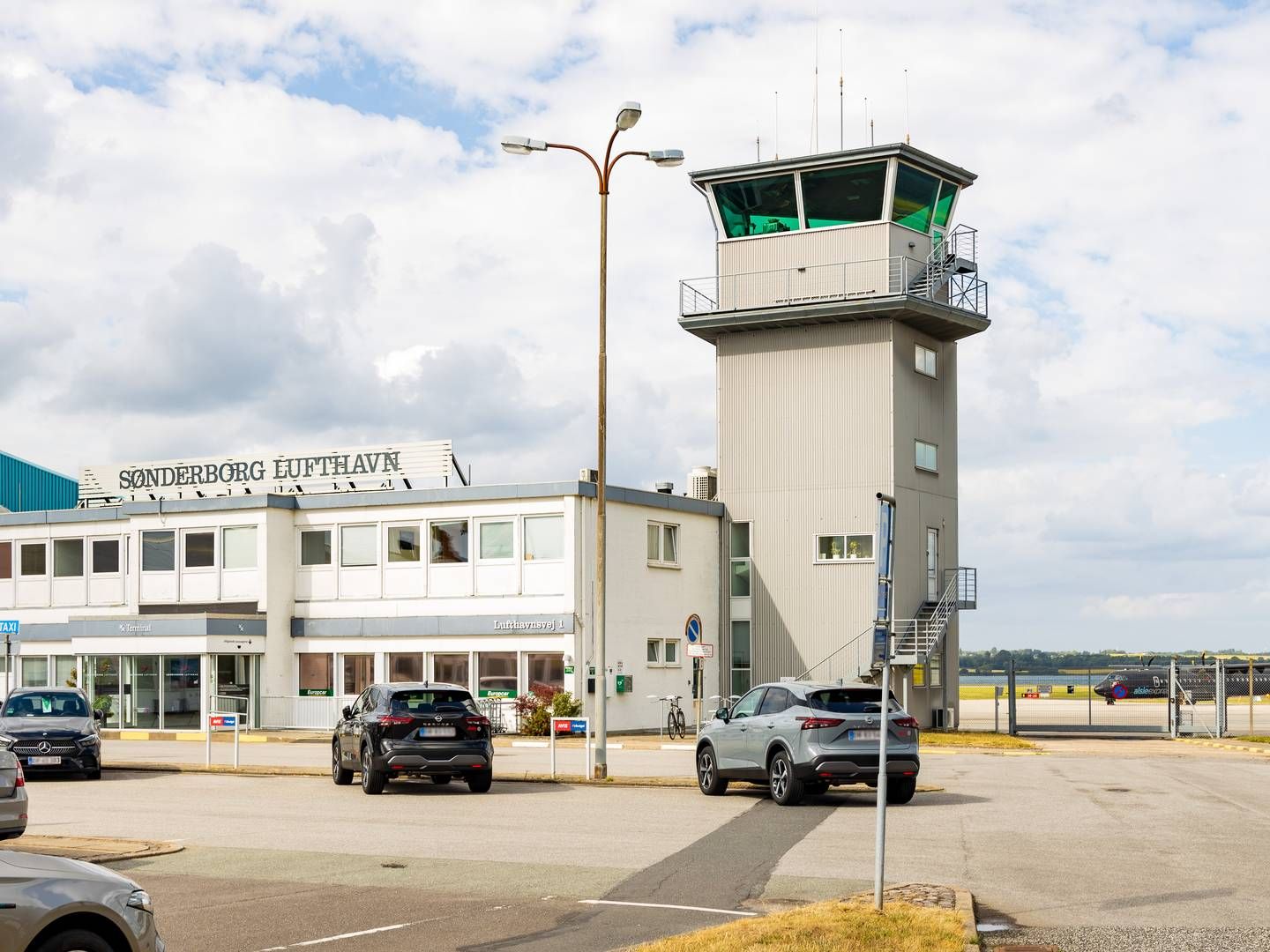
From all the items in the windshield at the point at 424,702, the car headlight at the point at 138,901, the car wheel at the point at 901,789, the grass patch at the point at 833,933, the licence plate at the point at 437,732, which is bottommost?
the car wheel at the point at 901,789

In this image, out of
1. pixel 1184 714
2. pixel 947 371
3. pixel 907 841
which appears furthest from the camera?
pixel 1184 714

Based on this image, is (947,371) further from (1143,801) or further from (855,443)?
(1143,801)

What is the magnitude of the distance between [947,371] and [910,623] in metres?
7.60

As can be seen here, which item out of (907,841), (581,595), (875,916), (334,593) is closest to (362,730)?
(907,841)

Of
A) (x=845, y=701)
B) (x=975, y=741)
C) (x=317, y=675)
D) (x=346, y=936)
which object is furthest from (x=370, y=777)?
(x=317, y=675)

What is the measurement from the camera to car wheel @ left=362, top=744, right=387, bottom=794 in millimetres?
21656

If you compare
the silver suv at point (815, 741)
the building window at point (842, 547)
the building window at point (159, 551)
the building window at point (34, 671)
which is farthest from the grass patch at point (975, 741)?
the building window at point (34, 671)

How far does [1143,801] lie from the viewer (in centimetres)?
2078

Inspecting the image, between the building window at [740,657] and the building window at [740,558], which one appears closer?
the building window at [740,657]

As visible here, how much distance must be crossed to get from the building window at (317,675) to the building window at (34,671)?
860 cm

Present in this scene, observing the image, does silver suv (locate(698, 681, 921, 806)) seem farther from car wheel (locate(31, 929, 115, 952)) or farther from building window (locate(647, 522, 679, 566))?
building window (locate(647, 522, 679, 566))

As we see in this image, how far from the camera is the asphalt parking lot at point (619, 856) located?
1105 centimetres

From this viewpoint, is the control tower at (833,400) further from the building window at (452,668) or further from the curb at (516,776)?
the curb at (516,776)

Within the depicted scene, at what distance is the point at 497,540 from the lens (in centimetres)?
3959
